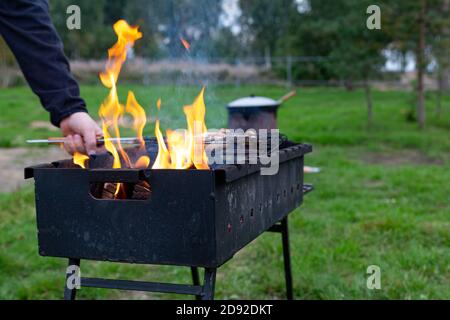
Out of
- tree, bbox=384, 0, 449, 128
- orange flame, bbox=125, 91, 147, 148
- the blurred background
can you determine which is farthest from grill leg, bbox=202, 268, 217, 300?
tree, bbox=384, 0, 449, 128

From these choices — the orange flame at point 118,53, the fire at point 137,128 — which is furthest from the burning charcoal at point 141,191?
the orange flame at point 118,53

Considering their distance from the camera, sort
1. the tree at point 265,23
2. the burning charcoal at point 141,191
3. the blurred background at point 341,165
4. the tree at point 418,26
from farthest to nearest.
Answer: the tree at point 265,23 → the tree at point 418,26 → the blurred background at point 341,165 → the burning charcoal at point 141,191

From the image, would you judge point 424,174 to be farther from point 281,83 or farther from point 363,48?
point 281,83

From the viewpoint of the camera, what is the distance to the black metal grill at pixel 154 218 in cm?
182

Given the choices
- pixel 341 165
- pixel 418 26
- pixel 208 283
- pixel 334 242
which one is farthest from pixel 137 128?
pixel 418 26

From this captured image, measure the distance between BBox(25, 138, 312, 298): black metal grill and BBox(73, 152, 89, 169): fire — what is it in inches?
4.5

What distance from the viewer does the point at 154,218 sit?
73.9 inches

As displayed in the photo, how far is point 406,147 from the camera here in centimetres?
914

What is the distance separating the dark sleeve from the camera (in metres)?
2.24

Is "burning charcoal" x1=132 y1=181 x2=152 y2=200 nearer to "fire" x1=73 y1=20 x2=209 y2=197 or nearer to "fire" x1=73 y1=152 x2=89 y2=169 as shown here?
"fire" x1=73 y1=20 x2=209 y2=197

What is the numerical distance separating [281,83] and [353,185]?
15.4 metres

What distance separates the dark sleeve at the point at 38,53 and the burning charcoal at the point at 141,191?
42 cm

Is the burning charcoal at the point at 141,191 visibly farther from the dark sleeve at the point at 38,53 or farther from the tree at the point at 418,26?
the tree at the point at 418,26
